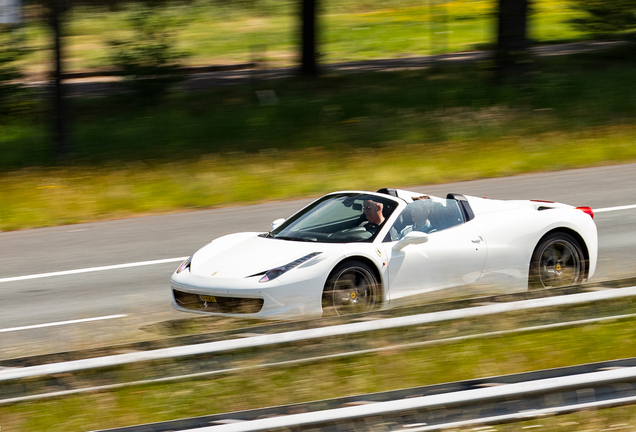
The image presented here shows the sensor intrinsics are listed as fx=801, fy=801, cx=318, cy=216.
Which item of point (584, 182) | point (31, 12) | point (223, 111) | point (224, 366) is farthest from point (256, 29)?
point (224, 366)

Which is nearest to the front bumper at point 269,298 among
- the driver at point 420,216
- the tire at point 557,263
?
the driver at point 420,216

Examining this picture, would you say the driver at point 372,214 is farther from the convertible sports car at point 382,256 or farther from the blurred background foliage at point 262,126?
the blurred background foliage at point 262,126

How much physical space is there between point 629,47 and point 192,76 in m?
12.9

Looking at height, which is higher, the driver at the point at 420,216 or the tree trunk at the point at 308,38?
the tree trunk at the point at 308,38

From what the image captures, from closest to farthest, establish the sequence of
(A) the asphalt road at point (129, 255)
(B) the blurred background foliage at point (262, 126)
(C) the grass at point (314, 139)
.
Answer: (A) the asphalt road at point (129, 255), (C) the grass at point (314, 139), (B) the blurred background foliage at point (262, 126)

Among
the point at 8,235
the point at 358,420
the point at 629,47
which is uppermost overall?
the point at 629,47

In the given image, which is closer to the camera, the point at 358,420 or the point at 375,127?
the point at 358,420

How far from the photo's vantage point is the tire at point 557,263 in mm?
7805

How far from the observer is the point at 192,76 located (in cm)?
2419

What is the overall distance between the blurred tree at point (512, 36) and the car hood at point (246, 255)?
14087 mm

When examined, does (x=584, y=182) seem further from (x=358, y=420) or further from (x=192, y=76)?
(x=192, y=76)

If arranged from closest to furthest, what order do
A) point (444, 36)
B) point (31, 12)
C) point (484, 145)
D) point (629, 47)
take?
point (484, 145), point (31, 12), point (629, 47), point (444, 36)

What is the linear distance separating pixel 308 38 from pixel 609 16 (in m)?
8.61

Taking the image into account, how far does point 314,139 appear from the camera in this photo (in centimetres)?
1784
